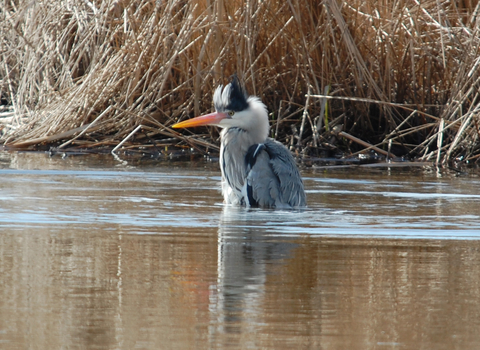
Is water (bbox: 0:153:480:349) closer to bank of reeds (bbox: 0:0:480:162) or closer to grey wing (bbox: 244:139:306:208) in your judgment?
grey wing (bbox: 244:139:306:208)

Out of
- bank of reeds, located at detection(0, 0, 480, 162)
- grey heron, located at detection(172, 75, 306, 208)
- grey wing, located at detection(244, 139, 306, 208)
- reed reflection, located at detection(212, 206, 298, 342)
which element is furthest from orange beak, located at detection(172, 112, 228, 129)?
bank of reeds, located at detection(0, 0, 480, 162)

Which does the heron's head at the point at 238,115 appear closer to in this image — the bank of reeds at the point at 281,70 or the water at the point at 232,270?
the water at the point at 232,270

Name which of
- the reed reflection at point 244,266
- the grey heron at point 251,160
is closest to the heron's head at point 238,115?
the grey heron at point 251,160

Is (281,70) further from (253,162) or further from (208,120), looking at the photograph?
(253,162)

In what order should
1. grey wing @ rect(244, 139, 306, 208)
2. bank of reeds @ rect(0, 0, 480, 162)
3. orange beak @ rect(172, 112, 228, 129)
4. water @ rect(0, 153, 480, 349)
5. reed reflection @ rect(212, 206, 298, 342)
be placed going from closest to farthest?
1. water @ rect(0, 153, 480, 349)
2. reed reflection @ rect(212, 206, 298, 342)
3. grey wing @ rect(244, 139, 306, 208)
4. orange beak @ rect(172, 112, 228, 129)
5. bank of reeds @ rect(0, 0, 480, 162)

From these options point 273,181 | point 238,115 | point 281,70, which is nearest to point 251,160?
point 273,181

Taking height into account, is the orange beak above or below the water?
above

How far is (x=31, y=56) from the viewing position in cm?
988

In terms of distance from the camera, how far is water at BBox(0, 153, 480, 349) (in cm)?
257

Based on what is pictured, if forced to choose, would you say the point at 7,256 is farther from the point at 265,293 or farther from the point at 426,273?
the point at 426,273

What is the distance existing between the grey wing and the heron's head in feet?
1.29

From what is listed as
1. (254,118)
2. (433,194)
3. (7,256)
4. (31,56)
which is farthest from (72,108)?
(7,256)

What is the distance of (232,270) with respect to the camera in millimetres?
3502

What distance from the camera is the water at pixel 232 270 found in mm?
2570
